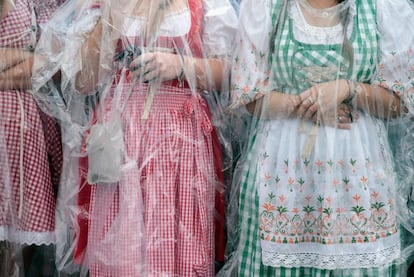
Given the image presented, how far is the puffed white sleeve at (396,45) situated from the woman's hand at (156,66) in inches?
18.9

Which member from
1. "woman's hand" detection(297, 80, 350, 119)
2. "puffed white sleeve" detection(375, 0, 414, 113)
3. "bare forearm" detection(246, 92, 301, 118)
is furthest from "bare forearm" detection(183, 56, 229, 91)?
"puffed white sleeve" detection(375, 0, 414, 113)

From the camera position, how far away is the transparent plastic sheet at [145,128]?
1.52 m

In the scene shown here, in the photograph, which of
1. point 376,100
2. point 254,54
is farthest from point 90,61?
point 376,100

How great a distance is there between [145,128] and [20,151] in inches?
13.5

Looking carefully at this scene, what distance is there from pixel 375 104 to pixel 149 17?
58 cm

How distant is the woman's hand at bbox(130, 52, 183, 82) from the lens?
5.02 feet

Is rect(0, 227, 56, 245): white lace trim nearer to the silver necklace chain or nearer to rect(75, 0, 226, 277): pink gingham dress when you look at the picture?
rect(75, 0, 226, 277): pink gingham dress

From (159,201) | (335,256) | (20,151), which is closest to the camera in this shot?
(335,256)

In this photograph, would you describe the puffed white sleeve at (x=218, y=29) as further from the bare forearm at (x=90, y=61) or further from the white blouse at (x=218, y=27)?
the bare forearm at (x=90, y=61)

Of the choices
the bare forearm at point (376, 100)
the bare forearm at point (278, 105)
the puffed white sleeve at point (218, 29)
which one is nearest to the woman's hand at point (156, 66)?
the puffed white sleeve at point (218, 29)

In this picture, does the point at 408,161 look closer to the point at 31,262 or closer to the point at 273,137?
the point at 273,137

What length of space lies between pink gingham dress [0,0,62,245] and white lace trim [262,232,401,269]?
23.8 inches

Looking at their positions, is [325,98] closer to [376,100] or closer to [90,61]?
[376,100]

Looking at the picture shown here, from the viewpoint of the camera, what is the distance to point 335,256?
4.66ft
